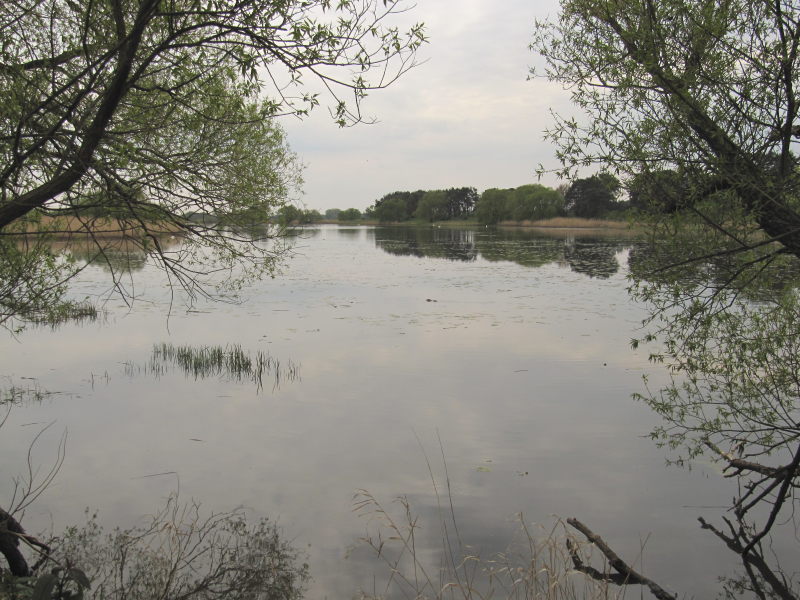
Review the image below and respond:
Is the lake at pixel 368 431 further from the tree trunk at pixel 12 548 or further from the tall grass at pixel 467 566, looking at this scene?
the tree trunk at pixel 12 548

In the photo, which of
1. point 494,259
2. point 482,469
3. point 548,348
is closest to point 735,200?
point 482,469

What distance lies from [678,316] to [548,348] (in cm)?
903

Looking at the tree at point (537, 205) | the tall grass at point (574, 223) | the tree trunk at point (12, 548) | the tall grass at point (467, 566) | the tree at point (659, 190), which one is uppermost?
the tree at point (537, 205)

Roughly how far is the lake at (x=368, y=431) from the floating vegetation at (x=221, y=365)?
19 centimetres

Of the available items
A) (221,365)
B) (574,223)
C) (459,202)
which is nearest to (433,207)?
(459,202)

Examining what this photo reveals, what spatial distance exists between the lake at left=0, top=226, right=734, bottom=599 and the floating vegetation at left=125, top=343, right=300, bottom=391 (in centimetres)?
19

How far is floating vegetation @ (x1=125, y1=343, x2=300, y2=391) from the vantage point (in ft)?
43.4

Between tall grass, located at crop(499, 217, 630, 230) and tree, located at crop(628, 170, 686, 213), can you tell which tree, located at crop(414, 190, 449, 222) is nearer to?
tall grass, located at crop(499, 217, 630, 230)

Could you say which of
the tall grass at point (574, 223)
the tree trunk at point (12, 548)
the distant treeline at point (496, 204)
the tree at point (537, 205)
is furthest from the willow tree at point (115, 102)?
the tree at point (537, 205)

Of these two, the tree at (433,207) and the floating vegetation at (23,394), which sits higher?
the tree at (433,207)

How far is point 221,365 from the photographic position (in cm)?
1393

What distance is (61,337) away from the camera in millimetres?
16750

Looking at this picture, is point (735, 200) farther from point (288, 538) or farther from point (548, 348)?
point (548, 348)

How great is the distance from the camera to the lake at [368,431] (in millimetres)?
7230
